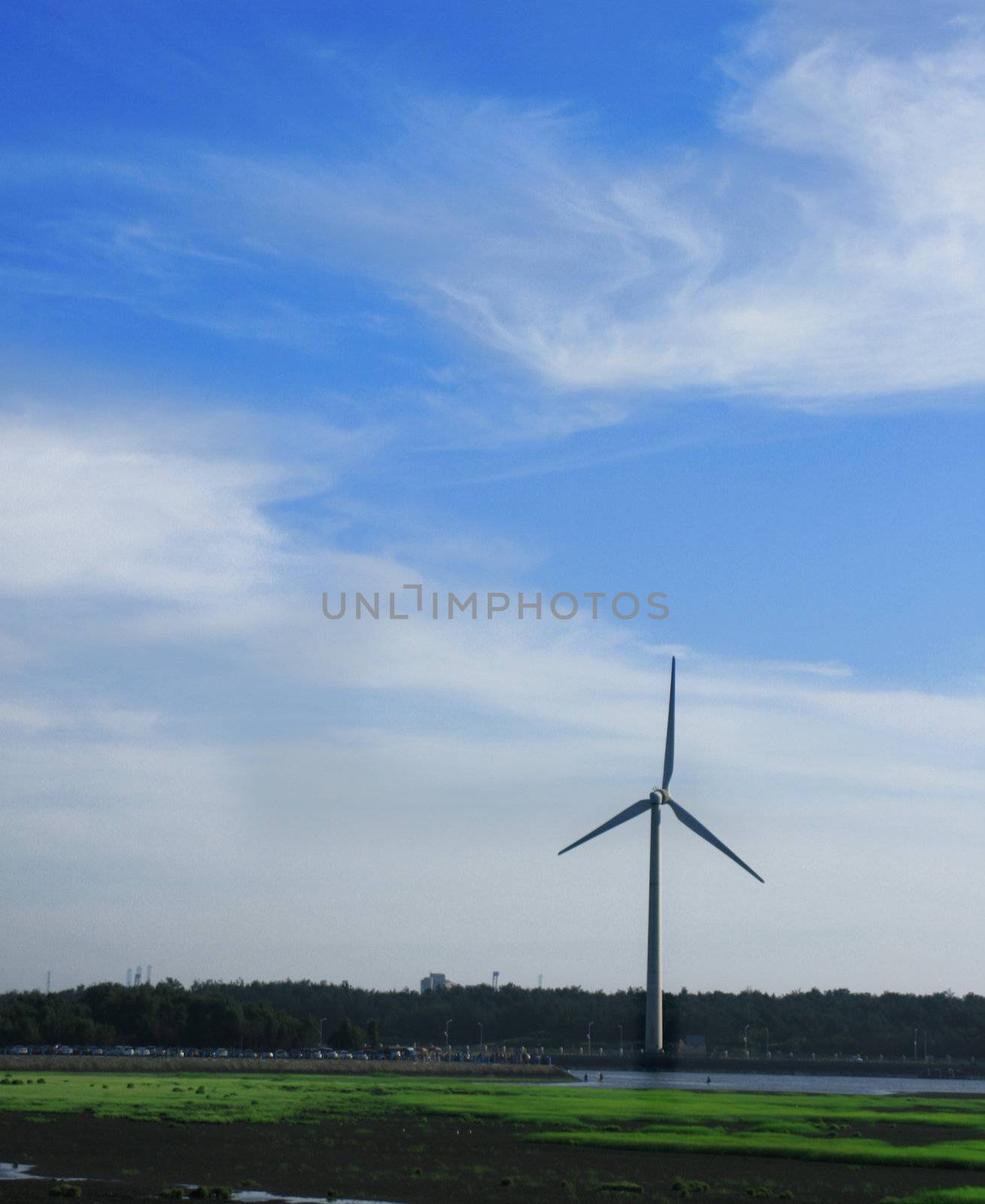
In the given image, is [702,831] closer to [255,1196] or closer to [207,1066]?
[207,1066]

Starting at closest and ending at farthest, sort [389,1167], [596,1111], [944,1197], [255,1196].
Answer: [255,1196] → [944,1197] → [389,1167] → [596,1111]

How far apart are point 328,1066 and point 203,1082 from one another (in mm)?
54133

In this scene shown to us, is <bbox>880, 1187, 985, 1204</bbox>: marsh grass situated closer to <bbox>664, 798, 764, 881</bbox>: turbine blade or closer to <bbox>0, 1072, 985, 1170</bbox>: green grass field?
<bbox>0, 1072, 985, 1170</bbox>: green grass field

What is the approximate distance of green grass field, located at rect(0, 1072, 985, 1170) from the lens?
3002 inches

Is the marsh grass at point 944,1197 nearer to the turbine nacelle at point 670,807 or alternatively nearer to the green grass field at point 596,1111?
the green grass field at point 596,1111

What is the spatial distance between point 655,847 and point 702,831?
6.68 meters

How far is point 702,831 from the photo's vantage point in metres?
169

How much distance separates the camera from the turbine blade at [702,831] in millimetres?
162500

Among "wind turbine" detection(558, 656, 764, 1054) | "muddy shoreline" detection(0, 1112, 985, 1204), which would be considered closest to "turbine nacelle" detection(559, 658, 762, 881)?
"wind turbine" detection(558, 656, 764, 1054)

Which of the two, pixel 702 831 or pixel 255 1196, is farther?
pixel 702 831

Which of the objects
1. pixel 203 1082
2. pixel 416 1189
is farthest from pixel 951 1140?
pixel 203 1082

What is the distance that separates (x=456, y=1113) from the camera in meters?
98.0

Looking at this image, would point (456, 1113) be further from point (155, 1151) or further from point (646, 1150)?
point (155, 1151)

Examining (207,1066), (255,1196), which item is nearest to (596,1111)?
(255,1196)
